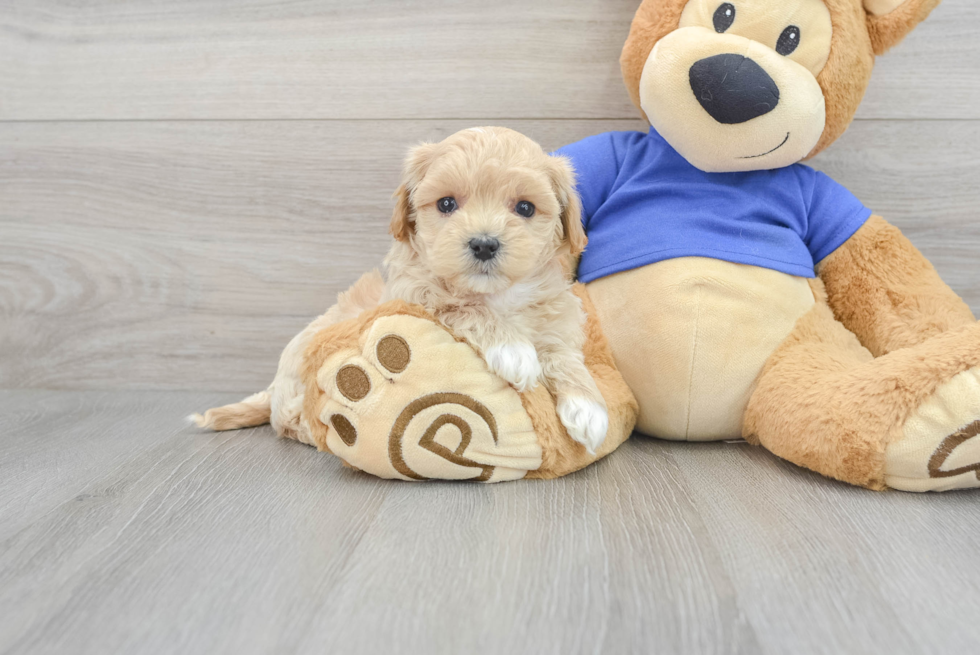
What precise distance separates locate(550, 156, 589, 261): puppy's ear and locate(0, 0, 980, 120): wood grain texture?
0.43m

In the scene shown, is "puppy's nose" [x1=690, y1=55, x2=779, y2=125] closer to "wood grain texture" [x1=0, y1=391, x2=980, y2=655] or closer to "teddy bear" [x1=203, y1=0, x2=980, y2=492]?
"teddy bear" [x1=203, y1=0, x2=980, y2=492]

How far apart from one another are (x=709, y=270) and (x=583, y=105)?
50cm

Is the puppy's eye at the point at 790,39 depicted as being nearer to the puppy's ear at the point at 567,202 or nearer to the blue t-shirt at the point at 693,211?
the blue t-shirt at the point at 693,211

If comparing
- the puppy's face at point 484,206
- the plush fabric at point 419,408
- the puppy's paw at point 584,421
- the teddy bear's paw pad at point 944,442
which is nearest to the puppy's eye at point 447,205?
the puppy's face at point 484,206

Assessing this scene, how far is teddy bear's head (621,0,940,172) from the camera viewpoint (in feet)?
3.25

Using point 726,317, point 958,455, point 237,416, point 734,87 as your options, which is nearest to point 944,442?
point 958,455

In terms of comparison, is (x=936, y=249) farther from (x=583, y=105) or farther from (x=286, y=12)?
(x=286, y=12)

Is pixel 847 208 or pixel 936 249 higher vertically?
pixel 847 208

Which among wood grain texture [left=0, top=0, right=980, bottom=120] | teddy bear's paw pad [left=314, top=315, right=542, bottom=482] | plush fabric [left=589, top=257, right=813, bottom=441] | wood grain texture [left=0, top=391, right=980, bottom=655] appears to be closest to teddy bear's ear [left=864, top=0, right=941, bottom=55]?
wood grain texture [left=0, top=0, right=980, bottom=120]

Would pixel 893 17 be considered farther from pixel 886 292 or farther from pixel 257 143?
pixel 257 143

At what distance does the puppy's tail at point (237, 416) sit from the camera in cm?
125

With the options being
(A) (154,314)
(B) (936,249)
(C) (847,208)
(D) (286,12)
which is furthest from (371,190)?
(B) (936,249)

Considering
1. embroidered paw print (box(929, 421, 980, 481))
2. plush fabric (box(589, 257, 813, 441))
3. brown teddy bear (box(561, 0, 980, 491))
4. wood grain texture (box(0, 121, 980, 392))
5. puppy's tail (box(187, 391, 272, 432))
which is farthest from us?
wood grain texture (box(0, 121, 980, 392))

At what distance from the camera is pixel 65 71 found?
56.3 inches
